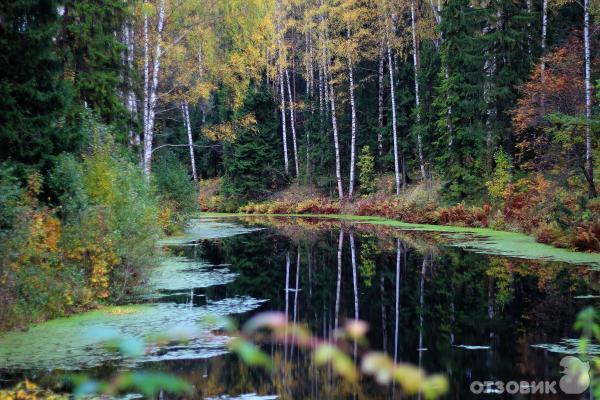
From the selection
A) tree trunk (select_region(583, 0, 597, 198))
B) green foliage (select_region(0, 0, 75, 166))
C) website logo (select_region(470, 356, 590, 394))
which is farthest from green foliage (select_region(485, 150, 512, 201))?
website logo (select_region(470, 356, 590, 394))

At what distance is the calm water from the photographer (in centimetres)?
695

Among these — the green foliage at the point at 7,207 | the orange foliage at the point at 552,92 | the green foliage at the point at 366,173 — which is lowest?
the green foliage at the point at 7,207

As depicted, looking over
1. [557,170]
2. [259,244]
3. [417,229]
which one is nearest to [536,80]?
[557,170]

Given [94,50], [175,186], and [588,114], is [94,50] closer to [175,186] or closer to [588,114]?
[175,186]

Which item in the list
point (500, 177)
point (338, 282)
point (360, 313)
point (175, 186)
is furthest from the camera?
point (500, 177)

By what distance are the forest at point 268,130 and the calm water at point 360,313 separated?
162 centimetres

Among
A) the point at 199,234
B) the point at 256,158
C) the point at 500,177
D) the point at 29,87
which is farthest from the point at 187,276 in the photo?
the point at 256,158

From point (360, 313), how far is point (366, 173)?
96.8 feet

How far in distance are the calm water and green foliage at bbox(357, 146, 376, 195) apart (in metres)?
19.4

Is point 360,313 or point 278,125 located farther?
point 278,125

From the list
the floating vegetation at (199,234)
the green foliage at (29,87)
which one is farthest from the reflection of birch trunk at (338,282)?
the green foliage at (29,87)

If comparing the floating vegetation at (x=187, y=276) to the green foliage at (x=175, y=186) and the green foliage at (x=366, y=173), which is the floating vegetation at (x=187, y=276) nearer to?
the green foliage at (x=175, y=186)

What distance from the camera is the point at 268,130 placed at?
4753 cm

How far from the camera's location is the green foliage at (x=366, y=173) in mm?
39281
